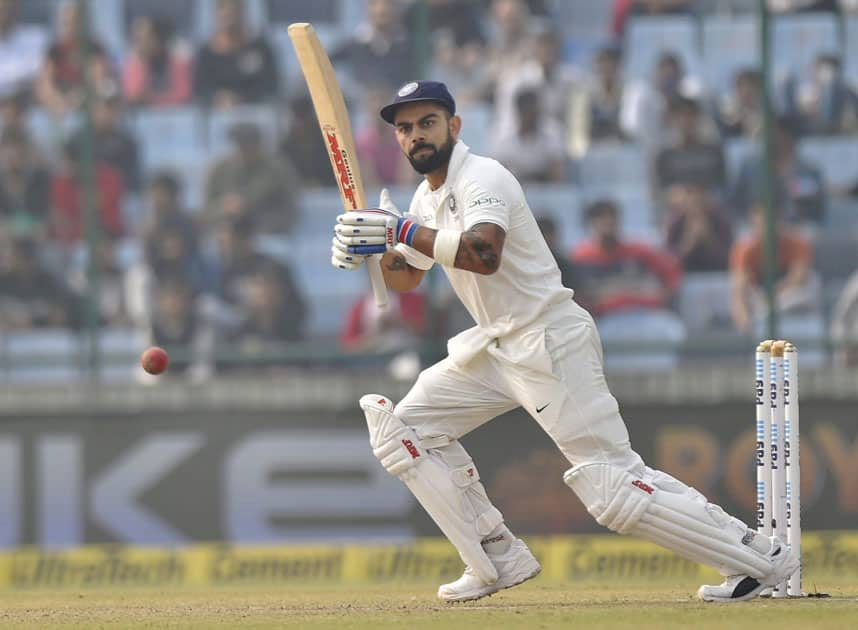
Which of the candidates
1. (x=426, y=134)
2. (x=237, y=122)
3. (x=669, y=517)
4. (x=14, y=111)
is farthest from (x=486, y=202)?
(x=14, y=111)

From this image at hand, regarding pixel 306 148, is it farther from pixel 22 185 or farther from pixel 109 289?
pixel 22 185

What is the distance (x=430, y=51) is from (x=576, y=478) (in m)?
5.06

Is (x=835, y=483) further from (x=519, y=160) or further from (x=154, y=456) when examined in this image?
(x=154, y=456)

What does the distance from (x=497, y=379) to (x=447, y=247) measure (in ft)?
2.12

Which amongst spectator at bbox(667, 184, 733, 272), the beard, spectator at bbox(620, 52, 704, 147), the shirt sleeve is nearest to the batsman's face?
the beard

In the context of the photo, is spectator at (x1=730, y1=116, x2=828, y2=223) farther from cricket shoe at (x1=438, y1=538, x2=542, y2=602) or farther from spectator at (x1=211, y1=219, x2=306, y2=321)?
cricket shoe at (x1=438, y1=538, x2=542, y2=602)

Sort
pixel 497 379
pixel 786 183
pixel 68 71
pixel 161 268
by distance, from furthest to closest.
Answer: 1. pixel 68 71
2. pixel 161 268
3. pixel 786 183
4. pixel 497 379

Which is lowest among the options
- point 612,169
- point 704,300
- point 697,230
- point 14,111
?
point 704,300

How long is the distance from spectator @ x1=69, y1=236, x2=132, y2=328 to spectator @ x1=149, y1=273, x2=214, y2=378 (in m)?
0.19

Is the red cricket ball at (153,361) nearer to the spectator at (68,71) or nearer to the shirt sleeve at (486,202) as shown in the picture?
the shirt sleeve at (486,202)

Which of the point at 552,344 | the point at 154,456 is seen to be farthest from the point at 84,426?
the point at 552,344

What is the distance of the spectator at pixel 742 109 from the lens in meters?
10.3

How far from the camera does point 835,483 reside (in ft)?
32.0

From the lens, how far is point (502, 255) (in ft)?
19.0
